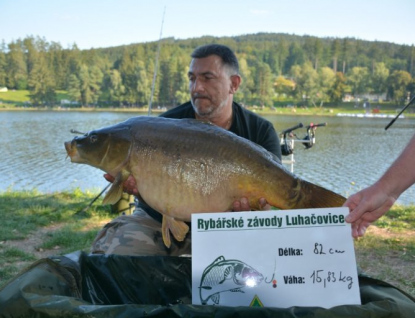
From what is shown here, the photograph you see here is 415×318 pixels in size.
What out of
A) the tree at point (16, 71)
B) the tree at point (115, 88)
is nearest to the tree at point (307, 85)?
the tree at point (115, 88)

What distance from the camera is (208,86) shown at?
2438 millimetres

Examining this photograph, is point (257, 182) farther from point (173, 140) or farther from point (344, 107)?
point (344, 107)

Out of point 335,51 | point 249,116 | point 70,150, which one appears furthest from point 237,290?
point 335,51

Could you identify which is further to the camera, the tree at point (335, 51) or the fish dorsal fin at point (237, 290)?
the tree at point (335, 51)

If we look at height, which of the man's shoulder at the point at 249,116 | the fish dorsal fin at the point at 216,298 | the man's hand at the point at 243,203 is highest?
the man's shoulder at the point at 249,116

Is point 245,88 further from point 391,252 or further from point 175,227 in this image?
point 175,227

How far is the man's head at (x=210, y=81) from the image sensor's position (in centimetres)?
242

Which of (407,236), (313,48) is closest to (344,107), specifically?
(313,48)

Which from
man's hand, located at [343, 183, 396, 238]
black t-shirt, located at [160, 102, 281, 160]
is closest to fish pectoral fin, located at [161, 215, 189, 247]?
man's hand, located at [343, 183, 396, 238]

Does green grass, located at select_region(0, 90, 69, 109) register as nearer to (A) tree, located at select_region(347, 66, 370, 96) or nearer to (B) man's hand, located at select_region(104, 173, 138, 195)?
(A) tree, located at select_region(347, 66, 370, 96)

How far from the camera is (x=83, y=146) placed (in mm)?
1804

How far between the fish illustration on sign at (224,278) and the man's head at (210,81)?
1265 millimetres

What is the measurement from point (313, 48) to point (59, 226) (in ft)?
293

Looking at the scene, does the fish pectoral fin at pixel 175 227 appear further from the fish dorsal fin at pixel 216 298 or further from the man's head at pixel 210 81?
the man's head at pixel 210 81
